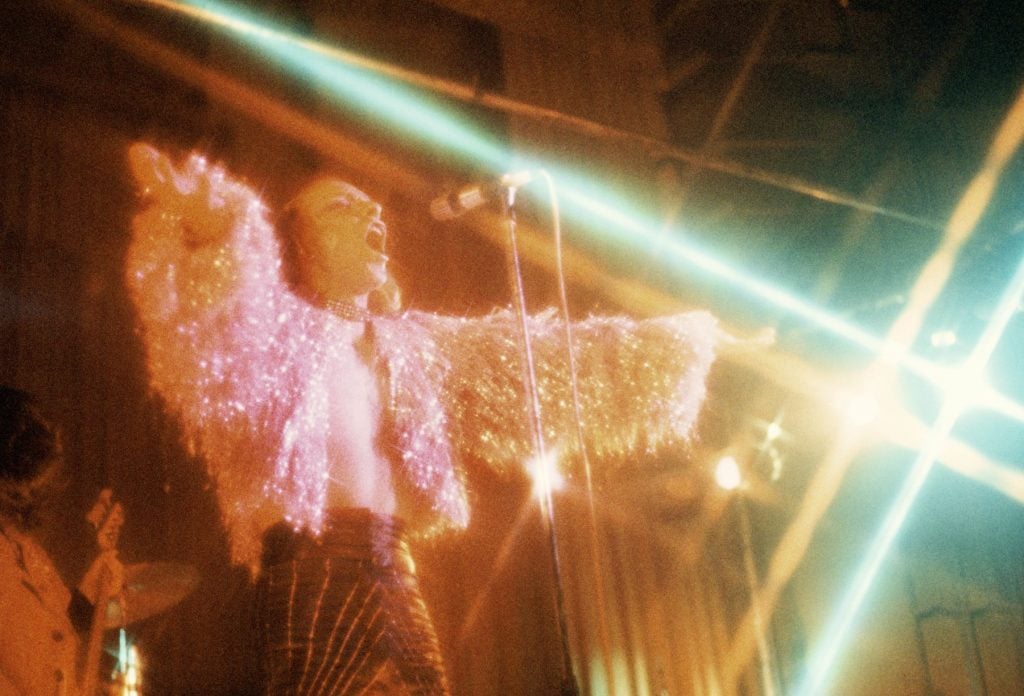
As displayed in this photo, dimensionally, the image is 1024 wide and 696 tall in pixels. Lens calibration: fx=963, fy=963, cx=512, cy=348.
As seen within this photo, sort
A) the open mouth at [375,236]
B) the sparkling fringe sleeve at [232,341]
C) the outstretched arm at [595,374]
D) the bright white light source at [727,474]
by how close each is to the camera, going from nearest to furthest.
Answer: the sparkling fringe sleeve at [232,341] → the open mouth at [375,236] → the outstretched arm at [595,374] → the bright white light source at [727,474]

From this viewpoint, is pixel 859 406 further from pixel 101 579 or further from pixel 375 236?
pixel 101 579

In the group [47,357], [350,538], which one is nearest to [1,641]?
[350,538]

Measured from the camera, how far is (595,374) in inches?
96.8

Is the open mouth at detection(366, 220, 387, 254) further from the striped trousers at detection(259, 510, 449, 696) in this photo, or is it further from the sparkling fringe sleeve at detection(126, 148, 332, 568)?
the striped trousers at detection(259, 510, 449, 696)

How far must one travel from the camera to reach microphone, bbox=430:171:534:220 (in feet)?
6.96

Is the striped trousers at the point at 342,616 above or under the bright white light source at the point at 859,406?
under

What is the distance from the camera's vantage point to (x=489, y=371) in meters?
2.43

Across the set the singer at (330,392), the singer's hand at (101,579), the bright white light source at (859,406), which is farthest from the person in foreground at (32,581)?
the bright white light source at (859,406)

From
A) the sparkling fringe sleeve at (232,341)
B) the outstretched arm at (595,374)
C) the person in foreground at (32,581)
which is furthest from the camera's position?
the outstretched arm at (595,374)

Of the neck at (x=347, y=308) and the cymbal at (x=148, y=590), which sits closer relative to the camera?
the cymbal at (x=148, y=590)

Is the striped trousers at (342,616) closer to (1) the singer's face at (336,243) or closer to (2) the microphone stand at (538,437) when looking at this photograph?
(2) the microphone stand at (538,437)

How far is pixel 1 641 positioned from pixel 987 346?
4.19 metres

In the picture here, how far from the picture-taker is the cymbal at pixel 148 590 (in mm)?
1912

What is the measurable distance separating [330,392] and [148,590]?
540 mm
